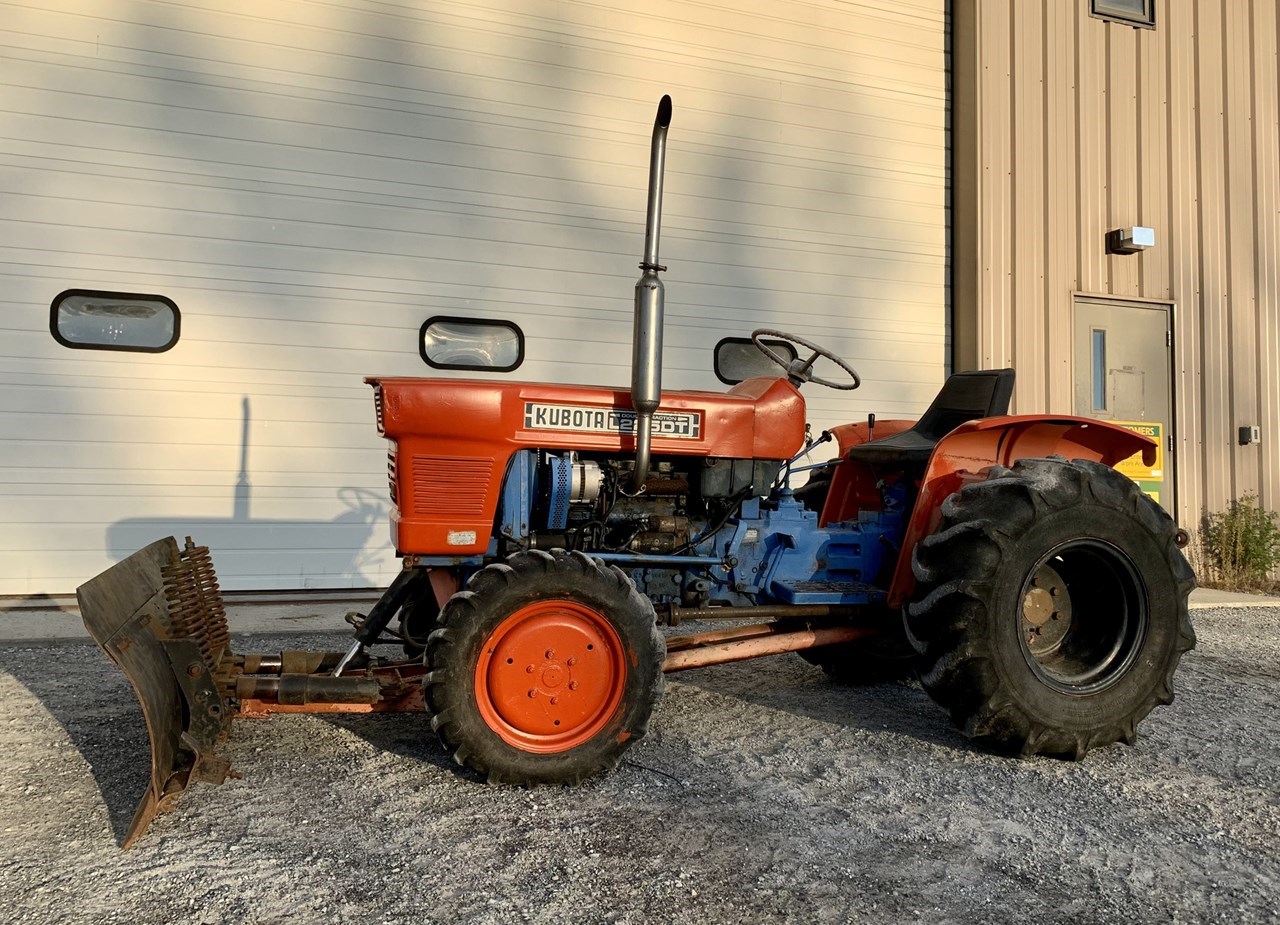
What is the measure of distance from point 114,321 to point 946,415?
4.96 metres

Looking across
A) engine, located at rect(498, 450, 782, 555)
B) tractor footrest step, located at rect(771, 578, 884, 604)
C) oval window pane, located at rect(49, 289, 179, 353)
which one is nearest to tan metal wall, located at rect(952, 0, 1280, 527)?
tractor footrest step, located at rect(771, 578, 884, 604)

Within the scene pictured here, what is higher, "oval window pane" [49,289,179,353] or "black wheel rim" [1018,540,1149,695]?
"oval window pane" [49,289,179,353]

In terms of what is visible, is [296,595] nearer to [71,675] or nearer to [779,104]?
[71,675]

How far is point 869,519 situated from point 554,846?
75.3 inches

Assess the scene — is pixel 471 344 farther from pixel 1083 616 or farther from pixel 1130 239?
pixel 1130 239

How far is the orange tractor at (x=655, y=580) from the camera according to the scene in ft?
8.89

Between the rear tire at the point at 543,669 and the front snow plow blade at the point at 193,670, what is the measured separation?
0.76 feet

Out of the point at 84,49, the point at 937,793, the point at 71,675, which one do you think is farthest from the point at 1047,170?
the point at 71,675

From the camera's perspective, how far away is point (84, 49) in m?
5.82

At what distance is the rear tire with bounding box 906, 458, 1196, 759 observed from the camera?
9.78ft

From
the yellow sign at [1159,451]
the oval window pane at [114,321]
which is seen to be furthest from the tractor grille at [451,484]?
the yellow sign at [1159,451]

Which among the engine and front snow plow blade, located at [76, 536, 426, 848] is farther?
the engine

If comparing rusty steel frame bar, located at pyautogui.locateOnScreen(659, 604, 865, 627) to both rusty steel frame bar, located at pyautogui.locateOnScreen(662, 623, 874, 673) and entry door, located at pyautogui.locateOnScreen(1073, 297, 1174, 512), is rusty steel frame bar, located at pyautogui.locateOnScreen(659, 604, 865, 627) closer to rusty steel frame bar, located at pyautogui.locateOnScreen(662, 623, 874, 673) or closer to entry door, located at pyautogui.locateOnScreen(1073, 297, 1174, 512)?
rusty steel frame bar, located at pyautogui.locateOnScreen(662, 623, 874, 673)

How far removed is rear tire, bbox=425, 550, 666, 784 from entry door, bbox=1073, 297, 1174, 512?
6047 millimetres
